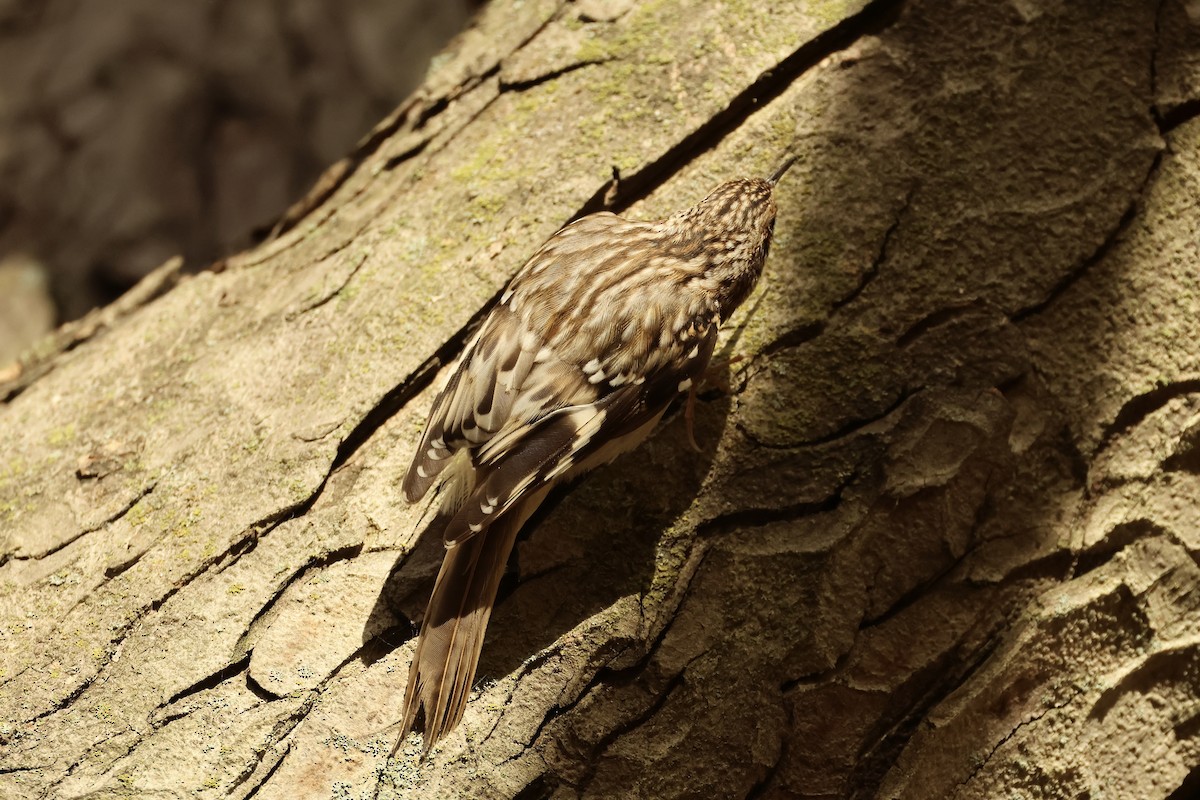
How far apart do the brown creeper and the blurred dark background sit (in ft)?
8.16

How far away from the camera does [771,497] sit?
2256 mm

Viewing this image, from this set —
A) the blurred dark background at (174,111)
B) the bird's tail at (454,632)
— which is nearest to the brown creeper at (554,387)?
the bird's tail at (454,632)

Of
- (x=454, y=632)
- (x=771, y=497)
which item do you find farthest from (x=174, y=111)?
(x=771, y=497)

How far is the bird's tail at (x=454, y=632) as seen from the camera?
2.12 meters

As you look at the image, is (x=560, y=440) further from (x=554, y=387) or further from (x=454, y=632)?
(x=454, y=632)

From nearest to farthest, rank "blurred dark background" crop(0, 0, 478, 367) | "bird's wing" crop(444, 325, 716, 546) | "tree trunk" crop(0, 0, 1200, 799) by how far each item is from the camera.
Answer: "bird's wing" crop(444, 325, 716, 546), "tree trunk" crop(0, 0, 1200, 799), "blurred dark background" crop(0, 0, 478, 367)

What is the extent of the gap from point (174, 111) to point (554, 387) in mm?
3015

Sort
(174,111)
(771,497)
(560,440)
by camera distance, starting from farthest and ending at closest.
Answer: (174,111)
(771,497)
(560,440)

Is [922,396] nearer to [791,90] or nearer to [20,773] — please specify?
[791,90]

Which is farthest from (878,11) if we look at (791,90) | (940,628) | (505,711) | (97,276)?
(97,276)

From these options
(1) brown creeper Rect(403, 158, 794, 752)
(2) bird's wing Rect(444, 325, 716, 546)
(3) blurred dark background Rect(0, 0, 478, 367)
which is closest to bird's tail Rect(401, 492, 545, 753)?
(1) brown creeper Rect(403, 158, 794, 752)

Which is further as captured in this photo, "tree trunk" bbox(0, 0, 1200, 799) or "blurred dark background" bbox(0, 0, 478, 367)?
"blurred dark background" bbox(0, 0, 478, 367)

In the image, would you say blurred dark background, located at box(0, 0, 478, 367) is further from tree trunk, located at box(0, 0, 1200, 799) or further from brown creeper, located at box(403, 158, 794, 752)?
brown creeper, located at box(403, 158, 794, 752)

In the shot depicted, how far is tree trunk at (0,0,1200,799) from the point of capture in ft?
7.13
